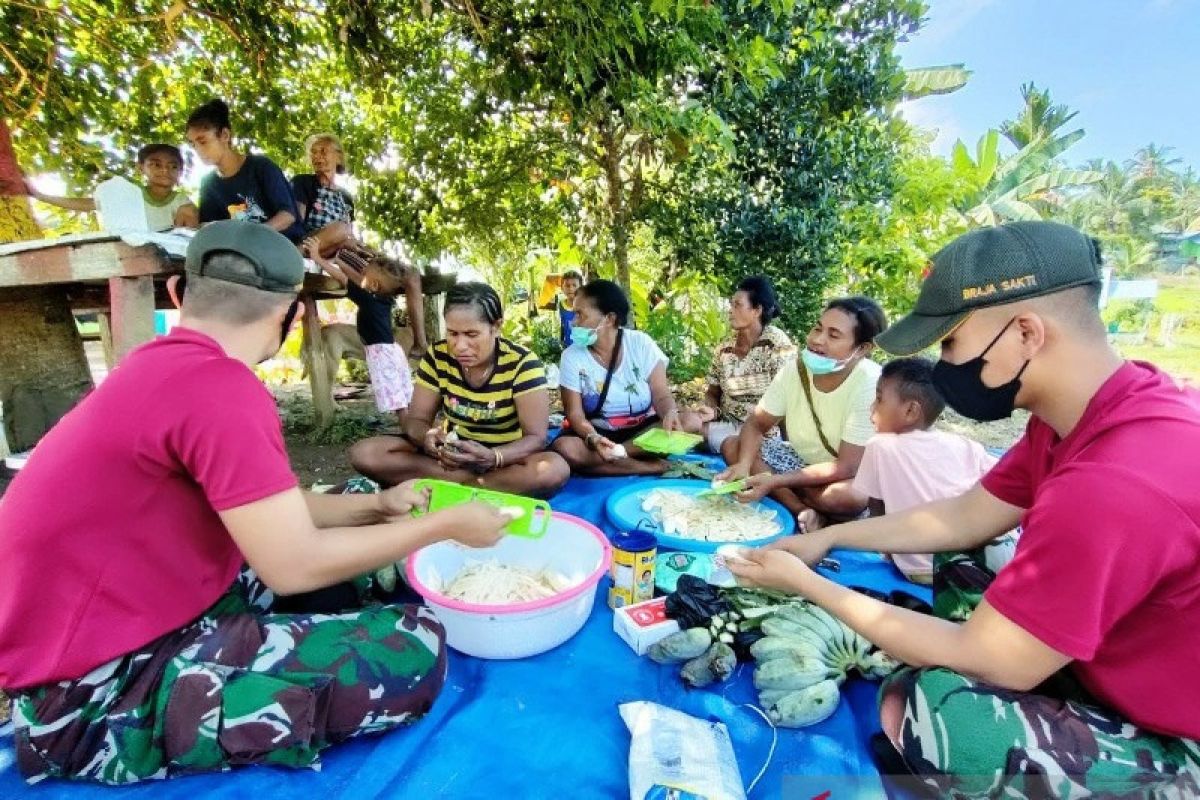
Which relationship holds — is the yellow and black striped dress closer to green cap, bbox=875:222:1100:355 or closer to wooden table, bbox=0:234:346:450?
wooden table, bbox=0:234:346:450

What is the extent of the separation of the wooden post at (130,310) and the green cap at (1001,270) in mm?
3800

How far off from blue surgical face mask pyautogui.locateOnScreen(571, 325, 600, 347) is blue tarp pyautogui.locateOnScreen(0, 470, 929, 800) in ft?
7.44

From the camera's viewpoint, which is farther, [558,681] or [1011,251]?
[558,681]

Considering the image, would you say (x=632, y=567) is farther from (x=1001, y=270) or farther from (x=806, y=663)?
(x=1001, y=270)

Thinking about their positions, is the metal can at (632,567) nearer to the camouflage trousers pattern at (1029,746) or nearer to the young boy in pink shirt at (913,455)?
the camouflage trousers pattern at (1029,746)

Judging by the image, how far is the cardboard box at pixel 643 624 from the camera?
215 cm

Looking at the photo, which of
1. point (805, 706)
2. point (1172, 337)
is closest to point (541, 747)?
point (805, 706)

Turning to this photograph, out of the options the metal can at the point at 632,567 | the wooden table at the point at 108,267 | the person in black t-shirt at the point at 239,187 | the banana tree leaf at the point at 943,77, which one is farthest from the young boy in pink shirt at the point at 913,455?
the banana tree leaf at the point at 943,77

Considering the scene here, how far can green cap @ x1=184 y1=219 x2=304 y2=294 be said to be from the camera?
5.45 ft

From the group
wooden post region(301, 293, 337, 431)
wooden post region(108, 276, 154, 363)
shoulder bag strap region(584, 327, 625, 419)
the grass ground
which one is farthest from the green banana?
the grass ground

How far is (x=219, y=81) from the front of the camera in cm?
588

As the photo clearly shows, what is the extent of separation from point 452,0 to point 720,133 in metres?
2.09

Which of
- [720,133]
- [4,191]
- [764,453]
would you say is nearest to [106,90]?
[4,191]

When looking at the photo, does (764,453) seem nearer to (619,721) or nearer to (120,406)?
(619,721)
